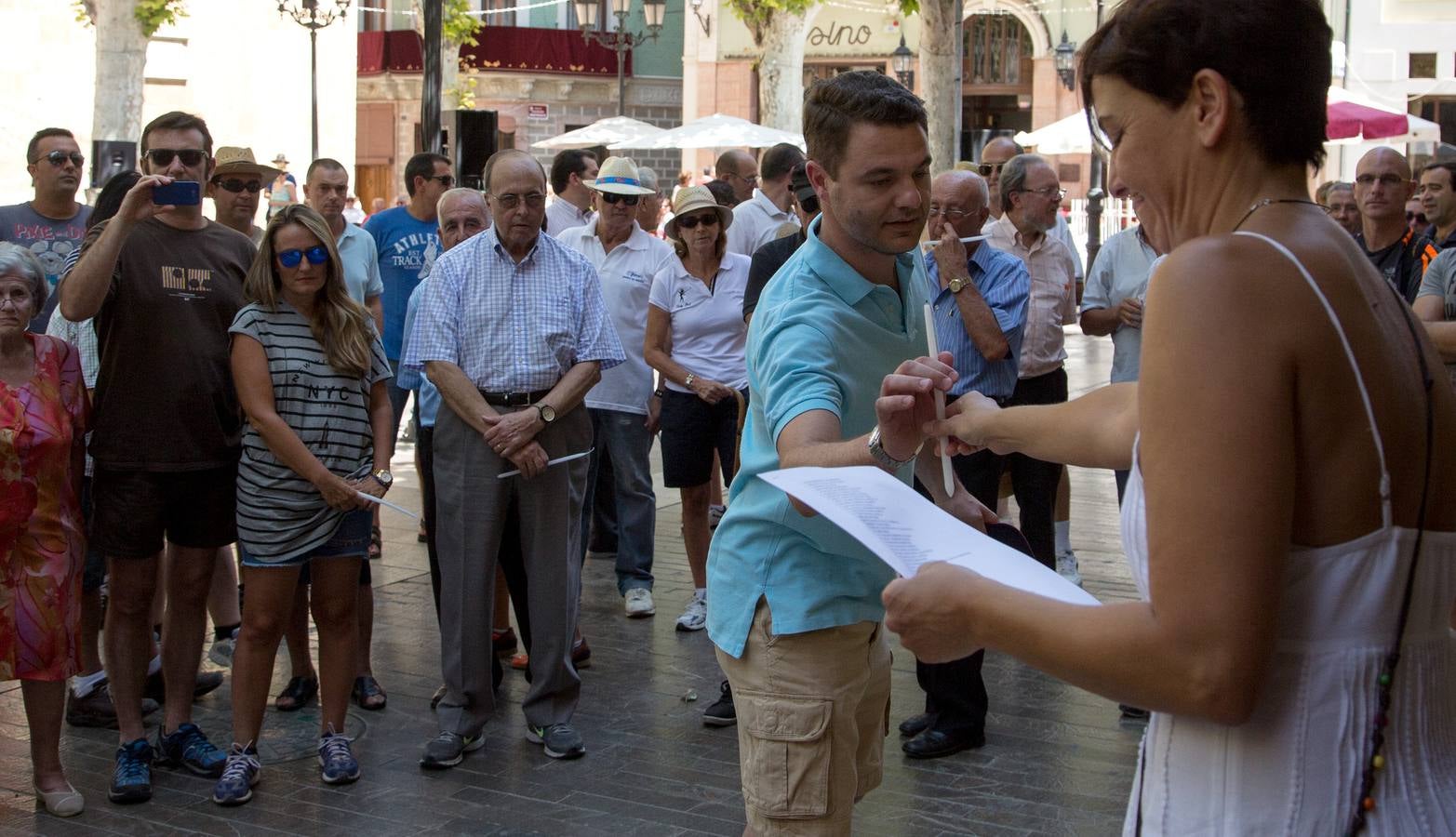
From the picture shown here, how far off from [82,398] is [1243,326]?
463 cm

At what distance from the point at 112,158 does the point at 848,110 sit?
6.84m

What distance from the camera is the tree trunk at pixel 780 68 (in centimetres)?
2994

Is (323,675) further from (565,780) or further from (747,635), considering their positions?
(747,635)

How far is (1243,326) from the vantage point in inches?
60.2

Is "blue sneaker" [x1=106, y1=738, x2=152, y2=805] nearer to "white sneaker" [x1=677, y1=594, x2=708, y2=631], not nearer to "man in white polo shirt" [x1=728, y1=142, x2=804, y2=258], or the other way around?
"white sneaker" [x1=677, y1=594, x2=708, y2=631]

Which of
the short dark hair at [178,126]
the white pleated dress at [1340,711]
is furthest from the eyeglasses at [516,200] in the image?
the white pleated dress at [1340,711]

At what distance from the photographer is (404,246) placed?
892cm

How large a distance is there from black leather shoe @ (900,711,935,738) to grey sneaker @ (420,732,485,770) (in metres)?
1.60

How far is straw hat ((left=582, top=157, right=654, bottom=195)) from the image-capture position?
804 cm

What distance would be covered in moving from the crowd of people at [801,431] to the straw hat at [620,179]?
4 cm

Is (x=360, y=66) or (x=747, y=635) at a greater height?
(x=360, y=66)

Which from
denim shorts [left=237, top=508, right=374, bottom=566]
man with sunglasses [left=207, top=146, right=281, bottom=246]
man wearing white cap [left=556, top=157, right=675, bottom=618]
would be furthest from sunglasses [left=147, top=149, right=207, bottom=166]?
man wearing white cap [left=556, top=157, right=675, bottom=618]

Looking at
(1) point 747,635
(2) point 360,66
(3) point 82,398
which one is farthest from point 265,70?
(1) point 747,635

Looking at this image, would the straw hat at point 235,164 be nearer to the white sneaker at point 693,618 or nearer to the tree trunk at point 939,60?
the white sneaker at point 693,618
